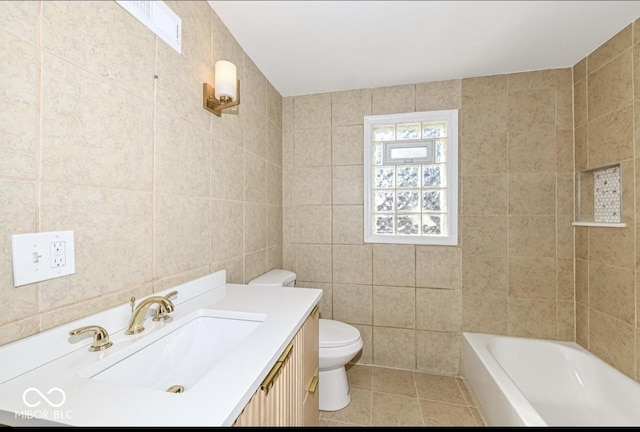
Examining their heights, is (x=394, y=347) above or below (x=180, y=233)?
below

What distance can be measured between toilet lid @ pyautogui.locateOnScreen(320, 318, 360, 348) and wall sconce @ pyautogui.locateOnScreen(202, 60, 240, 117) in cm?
142

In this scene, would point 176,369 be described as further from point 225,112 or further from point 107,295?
point 225,112

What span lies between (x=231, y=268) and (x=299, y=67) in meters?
1.41

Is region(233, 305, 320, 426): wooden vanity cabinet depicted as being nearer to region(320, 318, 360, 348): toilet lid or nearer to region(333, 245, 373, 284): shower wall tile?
region(320, 318, 360, 348): toilet lid

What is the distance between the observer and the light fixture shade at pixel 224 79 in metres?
1.22

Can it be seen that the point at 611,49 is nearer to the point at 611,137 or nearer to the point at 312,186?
the point at 611,137

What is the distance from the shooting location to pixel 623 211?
146 centimetres

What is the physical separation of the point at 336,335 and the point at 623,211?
175cm

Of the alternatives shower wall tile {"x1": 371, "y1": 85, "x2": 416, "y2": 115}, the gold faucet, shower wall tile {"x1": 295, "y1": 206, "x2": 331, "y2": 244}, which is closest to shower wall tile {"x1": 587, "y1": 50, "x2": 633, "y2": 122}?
shower wall tile {"x1": 371, "y1": 85, "x2": 416, "y2": 115}

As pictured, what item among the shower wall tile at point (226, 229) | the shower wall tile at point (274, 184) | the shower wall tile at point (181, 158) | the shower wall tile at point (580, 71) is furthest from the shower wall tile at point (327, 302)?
the shower wall tile at point (580, 71)

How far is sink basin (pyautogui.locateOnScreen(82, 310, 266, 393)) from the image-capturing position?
719mm

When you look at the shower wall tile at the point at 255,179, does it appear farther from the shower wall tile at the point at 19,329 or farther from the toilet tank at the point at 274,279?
the shower wall tile at the point at 19,329

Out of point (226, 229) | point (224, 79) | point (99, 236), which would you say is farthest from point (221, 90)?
point (99, 236)

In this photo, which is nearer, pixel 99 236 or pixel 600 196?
pixel 99 236
